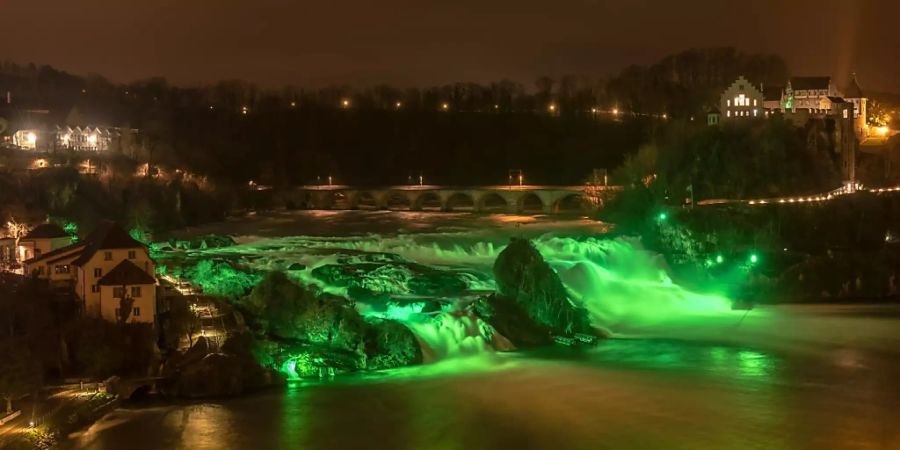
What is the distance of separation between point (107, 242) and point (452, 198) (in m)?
50.2

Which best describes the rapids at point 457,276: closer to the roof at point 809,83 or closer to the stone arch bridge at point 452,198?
the stone arch bridge at point 452,198

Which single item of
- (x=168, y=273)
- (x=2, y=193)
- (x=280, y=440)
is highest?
(x=2, y=193)

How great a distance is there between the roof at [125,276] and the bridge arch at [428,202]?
140 ft

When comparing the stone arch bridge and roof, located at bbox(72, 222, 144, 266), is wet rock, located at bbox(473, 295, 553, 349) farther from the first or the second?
the stone arch bridge

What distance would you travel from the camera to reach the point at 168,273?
2669cm

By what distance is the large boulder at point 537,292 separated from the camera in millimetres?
26828

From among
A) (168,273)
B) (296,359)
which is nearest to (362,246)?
(168,273)

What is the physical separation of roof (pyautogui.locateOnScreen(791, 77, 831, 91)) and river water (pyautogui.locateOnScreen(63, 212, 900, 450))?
90.9 feet

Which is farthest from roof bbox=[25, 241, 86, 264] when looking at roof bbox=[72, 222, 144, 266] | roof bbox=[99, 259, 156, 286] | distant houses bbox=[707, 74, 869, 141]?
distant houses bbox=[707, 74, 869, 141]

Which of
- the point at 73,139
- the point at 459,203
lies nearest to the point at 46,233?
the point at 73,139

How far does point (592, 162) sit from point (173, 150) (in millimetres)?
37220

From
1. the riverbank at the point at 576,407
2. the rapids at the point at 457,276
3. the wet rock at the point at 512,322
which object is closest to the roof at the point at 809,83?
the rapids at the point at 457,276

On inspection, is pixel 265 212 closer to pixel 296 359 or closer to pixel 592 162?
pixel 592 162

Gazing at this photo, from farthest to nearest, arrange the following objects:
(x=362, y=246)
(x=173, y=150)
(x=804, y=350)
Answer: (x=173, y=150)
(x=362, y=246)
(x=804, y=350)
